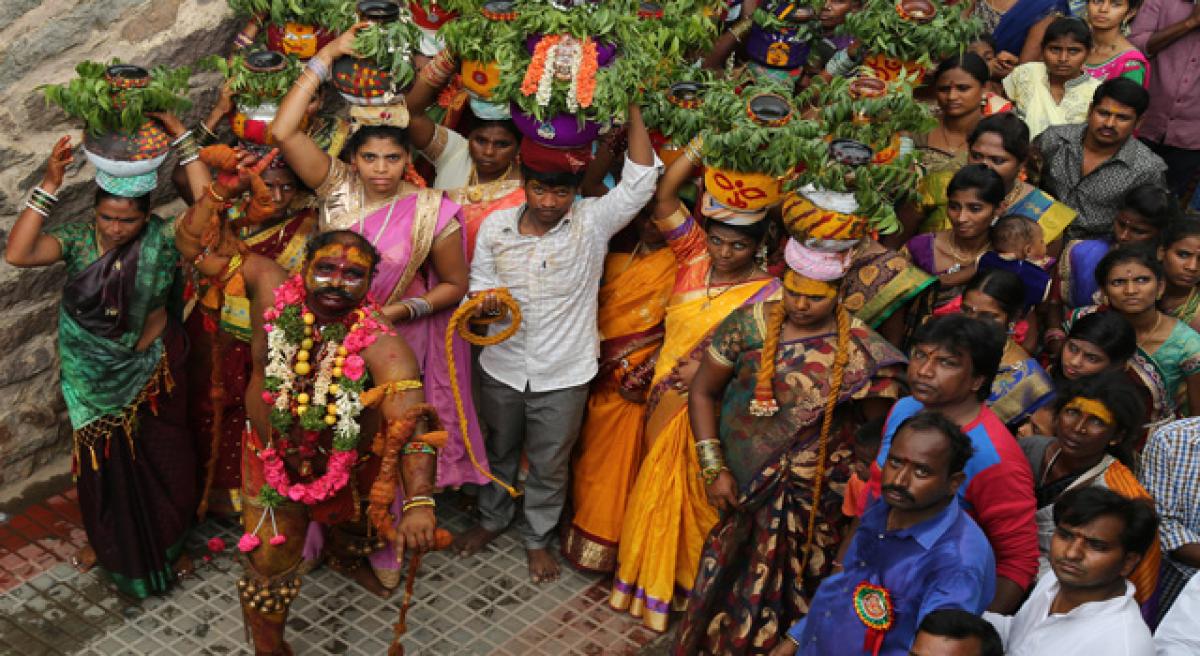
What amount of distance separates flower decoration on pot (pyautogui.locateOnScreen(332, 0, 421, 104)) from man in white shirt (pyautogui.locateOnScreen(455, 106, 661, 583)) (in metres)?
0.73

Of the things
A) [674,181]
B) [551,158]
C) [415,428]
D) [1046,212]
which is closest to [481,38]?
[551,158]

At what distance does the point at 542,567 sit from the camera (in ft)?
20.6

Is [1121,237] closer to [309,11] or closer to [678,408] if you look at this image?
[678,408]

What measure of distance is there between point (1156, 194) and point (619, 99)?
2.77 m

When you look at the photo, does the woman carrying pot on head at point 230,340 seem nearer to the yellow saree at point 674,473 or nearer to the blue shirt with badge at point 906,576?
the yellow saree at point 674,473

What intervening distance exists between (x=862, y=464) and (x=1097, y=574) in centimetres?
118

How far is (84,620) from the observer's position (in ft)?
18.9

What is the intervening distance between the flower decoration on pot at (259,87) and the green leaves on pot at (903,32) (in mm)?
2861

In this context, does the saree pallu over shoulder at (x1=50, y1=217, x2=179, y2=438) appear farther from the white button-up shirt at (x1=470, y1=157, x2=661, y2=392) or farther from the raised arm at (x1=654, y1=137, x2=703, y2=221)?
the raised arm at (x1=654, y1=137, x2=703, y2=221)

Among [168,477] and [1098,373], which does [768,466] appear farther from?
[168,477]

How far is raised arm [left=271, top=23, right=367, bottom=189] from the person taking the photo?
573cm

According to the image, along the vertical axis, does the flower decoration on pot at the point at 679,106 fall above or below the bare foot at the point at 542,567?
above

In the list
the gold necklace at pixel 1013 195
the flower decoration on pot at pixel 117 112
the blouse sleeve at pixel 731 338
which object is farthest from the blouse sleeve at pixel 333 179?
the gold necklace at pixel 1013 195

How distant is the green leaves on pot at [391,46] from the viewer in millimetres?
5691
